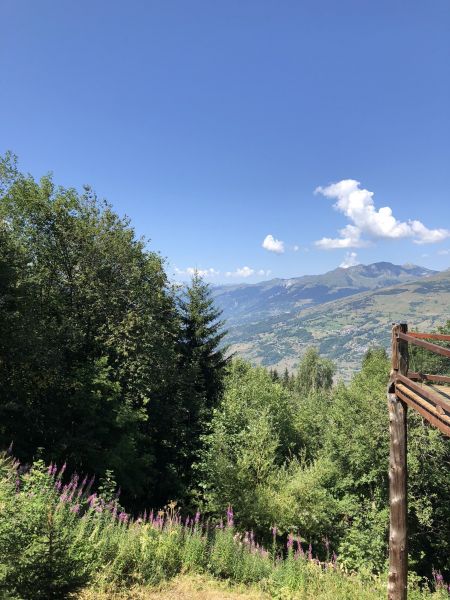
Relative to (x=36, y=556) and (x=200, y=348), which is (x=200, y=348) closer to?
(x=200, y=348)

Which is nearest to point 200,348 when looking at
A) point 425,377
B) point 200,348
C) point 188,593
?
point 200,348

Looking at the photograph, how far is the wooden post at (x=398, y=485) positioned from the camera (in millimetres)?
6574

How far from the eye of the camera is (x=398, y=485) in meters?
6.71

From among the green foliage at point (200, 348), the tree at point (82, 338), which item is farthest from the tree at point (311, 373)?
the tree at point (82, 338)

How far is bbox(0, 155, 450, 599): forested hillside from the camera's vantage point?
238 inches

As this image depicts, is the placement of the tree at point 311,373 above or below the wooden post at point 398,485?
below

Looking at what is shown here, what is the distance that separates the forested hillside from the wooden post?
776 mm

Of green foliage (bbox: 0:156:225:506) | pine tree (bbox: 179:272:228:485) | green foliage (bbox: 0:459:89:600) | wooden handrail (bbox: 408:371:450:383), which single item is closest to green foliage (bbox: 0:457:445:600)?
green foliage (bbox: 0:459:89:600)

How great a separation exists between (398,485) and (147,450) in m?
16.3

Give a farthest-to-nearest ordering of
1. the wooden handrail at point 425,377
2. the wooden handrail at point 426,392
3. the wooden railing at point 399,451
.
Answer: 1. the wooden handrail at point 425,377
2. the wooden railing at point 399,451
3. the wooden handrail at point 426,392

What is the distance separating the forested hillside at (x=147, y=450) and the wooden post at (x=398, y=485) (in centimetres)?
78

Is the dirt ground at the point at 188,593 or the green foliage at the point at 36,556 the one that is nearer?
the green foliage at the point at 36,556

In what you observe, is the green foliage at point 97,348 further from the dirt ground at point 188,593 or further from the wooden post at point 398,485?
the wooden post at point 398,485

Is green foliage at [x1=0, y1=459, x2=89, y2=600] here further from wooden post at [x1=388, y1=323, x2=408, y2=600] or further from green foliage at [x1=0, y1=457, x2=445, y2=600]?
wooden post at [x1=388, y1=323, x2=408, y2=600]
